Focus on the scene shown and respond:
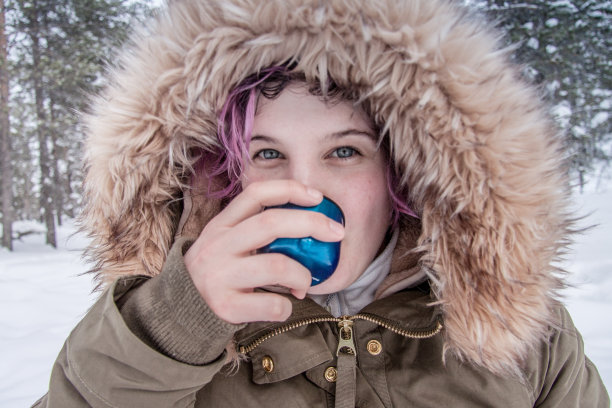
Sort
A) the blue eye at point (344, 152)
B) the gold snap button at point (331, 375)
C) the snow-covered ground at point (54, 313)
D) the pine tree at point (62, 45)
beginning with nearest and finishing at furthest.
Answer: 1. the gold snap button at point (331, 375)
2. the blue eye at point (344, 152)
3. the snow-covered ground at point (54, 313)
4. the pine tree at point (62, 45)

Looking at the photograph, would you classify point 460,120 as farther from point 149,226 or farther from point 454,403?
point 149,226

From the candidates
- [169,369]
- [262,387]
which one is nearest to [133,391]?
[169,369]

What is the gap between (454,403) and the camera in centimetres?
131

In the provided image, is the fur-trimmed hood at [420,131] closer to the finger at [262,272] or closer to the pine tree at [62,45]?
the finger at [262,272]

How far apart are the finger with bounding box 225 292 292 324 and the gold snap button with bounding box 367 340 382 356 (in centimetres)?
50

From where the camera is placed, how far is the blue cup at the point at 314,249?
1067mm

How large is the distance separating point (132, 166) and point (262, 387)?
850mm

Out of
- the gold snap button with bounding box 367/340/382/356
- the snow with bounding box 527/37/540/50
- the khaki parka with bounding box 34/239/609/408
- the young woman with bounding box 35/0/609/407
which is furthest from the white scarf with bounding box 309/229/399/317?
the snow with bounding box 527/37/540/50

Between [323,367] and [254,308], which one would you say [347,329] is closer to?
[323,367]

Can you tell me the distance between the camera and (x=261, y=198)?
1.06 meters

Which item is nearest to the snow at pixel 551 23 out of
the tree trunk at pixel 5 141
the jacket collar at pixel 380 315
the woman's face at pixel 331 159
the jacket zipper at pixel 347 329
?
the woman's face at pixel 331 159

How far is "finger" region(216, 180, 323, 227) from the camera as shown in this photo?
1.06 m

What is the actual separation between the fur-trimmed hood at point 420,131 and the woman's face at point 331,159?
10cm

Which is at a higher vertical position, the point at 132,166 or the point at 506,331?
the point at 132,166
